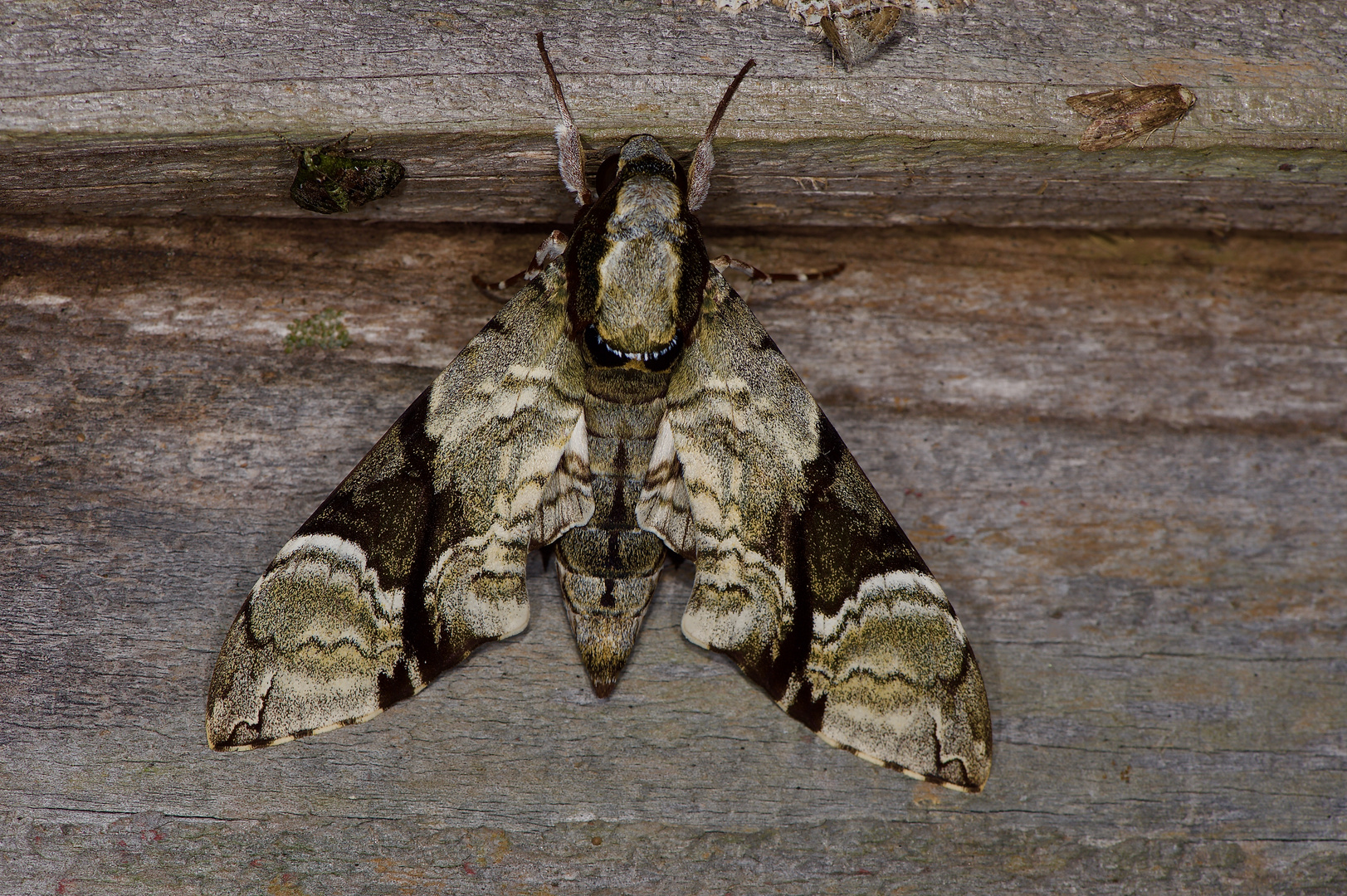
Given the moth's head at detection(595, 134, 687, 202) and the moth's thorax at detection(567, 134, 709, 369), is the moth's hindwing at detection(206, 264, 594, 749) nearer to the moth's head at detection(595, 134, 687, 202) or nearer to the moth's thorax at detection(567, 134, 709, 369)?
the moth's thorax at detection(567, 134, 709, 369)

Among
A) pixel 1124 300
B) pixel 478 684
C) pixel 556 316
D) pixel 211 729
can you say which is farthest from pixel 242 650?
pixel 1124 300

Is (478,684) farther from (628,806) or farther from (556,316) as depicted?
(556,316)

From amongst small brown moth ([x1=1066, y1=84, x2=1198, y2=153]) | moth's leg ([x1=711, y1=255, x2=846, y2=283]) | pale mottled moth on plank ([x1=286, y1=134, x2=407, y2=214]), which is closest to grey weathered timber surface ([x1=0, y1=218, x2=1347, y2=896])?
moth's leg ([x1=711, y1=255, x2=846, y2=283])

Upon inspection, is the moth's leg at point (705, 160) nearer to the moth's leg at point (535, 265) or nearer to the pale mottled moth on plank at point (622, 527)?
the pale mottled moth on plank at point (622, 527)

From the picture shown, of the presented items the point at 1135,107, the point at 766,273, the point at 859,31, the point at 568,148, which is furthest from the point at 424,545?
Answer: the point at 1135,107

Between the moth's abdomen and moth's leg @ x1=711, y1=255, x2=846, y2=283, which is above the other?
moth's leg @ x1=711, y1=255, x2=846, y2=283

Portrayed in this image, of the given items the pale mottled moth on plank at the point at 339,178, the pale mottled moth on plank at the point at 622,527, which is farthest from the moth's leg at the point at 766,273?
the pale mottled moth on plank at the point at 339,178
